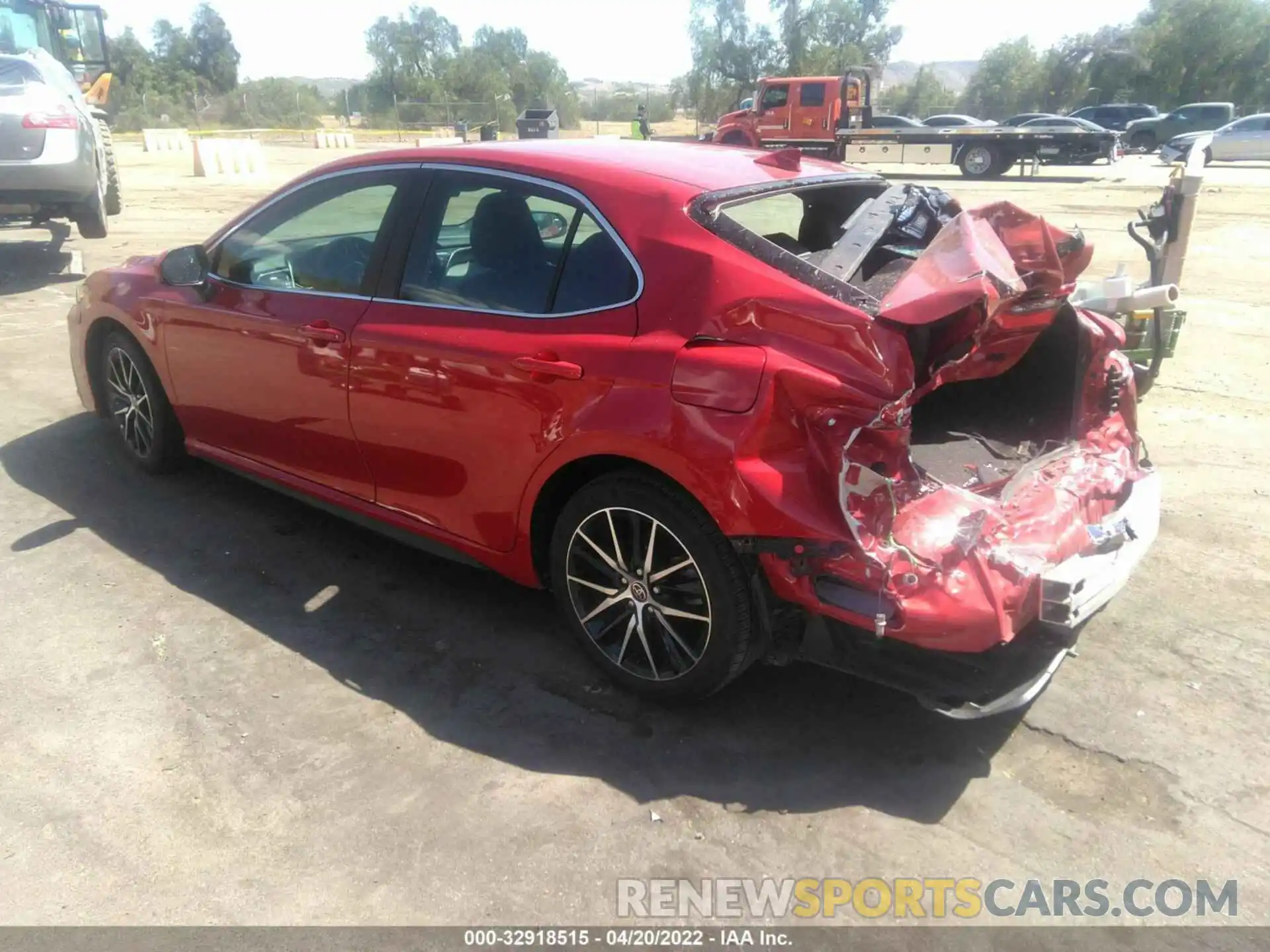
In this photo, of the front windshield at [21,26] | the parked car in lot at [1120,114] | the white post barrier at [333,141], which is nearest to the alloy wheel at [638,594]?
the front windshield at [21,26]

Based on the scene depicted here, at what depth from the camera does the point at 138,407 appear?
493cm

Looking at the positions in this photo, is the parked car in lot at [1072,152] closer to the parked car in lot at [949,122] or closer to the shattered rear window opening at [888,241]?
the parked car in lot at [949,122]

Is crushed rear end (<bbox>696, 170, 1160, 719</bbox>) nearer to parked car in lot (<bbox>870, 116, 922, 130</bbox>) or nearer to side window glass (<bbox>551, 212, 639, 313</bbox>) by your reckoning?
side window glass (<bbox>551, 212, 639, 313</bbox>)

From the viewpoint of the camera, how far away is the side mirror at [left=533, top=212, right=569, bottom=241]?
3.29 metres

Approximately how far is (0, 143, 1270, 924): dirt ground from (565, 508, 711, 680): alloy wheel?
0.21 meters

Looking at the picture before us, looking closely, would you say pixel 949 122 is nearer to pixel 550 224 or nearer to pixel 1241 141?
pixel 1241 141

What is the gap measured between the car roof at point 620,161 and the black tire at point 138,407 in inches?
60.8

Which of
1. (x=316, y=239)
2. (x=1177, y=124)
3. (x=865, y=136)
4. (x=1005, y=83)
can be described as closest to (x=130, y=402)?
(x=316, y=239)

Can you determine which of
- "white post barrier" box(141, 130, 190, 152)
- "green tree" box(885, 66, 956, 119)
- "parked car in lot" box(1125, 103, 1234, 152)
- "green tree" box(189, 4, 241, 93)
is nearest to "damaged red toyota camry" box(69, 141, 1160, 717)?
"white post barrier" box(141, 130, 190, 152)

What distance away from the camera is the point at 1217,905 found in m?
2.45

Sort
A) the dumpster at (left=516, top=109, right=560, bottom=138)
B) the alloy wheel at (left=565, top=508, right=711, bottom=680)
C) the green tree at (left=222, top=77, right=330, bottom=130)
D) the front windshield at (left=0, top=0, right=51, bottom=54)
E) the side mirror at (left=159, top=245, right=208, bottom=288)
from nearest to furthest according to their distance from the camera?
the alloy wheel at (left=565, top=508, right=711, bottom=680) → the side mirror at (left=159, top=245, right=208, bottom=288) → the front windshield at (left=0, top=0, right=51, bottom=54) → the dumpster at (left=516, top=109, right=560, bottom=138) → the green tree at (left=222, top=77, right=330, bottom=130)

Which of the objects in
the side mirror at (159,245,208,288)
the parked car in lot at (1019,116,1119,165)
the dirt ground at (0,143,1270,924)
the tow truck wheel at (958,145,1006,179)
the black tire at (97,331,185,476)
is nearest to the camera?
the dirt ground at (0,143,1270,924)

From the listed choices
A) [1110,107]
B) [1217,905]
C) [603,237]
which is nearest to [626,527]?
[603,237]

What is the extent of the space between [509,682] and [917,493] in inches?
61.2
